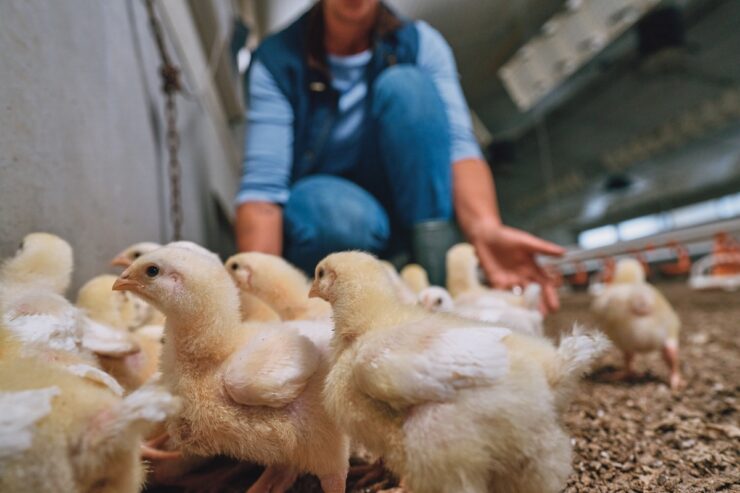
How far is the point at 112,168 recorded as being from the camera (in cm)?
140

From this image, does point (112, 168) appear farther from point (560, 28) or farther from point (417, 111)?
point (560, 28)

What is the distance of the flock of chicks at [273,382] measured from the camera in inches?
19.0

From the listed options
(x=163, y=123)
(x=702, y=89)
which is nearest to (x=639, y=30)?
(x=702, y=89)

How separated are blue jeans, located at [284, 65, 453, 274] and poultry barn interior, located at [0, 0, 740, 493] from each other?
11 mm

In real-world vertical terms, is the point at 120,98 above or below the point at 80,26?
below

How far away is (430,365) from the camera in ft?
→ 1.88

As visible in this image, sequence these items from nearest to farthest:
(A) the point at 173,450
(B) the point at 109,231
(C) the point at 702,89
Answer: (A) the point at 173,450 → (B) the point at 109,231 → (C) the point at 702,89

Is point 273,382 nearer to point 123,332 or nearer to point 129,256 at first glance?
point 123,332

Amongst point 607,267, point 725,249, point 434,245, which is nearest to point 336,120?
point 434,245

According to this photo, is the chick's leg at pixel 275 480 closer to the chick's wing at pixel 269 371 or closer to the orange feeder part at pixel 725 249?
the chick's wing at pixel 269 371

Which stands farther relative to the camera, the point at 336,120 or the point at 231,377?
the point at 336,120

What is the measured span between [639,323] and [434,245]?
90cm

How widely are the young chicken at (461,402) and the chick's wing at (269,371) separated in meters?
0.08

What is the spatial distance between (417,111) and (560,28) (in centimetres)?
187
